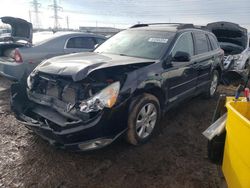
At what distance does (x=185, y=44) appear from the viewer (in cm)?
429

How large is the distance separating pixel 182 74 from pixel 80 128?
90.3 inches

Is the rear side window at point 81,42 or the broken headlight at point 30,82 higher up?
the rear side window at point 81,42

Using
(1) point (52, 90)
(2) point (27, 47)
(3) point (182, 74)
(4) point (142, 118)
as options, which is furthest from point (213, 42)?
(2) point (27, 47)

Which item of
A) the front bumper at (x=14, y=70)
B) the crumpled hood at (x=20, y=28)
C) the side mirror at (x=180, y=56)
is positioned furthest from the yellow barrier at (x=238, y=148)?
the crumpled hood at (x=20, y=28)

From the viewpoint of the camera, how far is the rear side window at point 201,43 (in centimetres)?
478

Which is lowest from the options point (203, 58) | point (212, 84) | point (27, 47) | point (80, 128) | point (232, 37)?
point (212, 84)

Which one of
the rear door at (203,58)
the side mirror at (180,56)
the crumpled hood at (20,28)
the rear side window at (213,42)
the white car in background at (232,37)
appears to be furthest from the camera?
the white car in background at (232,37)

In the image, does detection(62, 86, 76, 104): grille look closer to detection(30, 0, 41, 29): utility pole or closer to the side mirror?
the side mirror

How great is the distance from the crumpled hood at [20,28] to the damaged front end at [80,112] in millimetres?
3892

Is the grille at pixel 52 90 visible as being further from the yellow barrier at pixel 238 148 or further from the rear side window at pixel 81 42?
the rear side window at pixel 81 42

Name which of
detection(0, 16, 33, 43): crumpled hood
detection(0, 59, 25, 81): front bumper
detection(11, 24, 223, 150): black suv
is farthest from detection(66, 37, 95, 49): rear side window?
detection(11, 24, 223, 150): black suv

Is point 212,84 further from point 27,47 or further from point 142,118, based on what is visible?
point 27,47

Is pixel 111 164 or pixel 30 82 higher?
pixel 30 82

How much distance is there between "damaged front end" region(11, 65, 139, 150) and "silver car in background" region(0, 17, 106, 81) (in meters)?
2.11
